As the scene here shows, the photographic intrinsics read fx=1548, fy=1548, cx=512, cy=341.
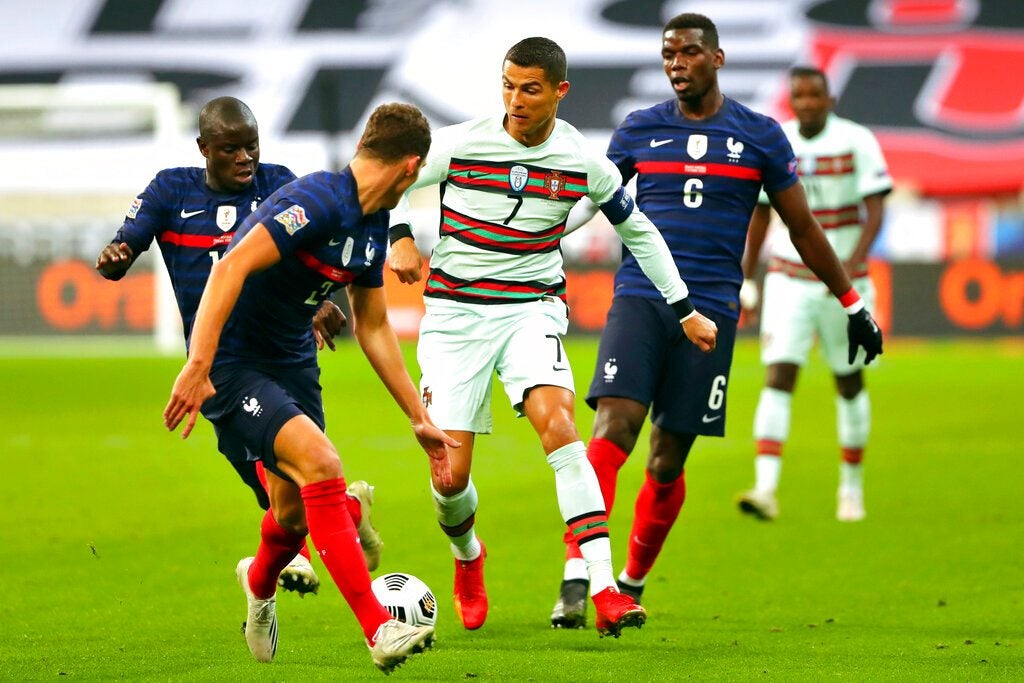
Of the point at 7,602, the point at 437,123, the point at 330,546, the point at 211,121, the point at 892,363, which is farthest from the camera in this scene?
the point at 437,123

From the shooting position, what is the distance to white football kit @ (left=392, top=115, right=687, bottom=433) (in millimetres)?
5766

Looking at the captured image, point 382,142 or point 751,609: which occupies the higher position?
point 382,142

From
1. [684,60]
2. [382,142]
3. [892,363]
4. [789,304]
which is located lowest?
[892,363]

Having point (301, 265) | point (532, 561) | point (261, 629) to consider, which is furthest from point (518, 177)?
point (532, 561)

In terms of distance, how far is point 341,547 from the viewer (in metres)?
4.76

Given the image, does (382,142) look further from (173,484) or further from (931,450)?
(931,450)

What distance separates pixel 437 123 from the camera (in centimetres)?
3225

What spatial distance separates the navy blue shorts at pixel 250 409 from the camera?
16.4 feet

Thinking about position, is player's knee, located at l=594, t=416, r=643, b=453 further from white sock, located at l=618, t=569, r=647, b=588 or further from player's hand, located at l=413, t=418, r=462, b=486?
player's hand, located at l=413, t=418, r=462, b=486

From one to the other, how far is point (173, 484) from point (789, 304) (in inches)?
169

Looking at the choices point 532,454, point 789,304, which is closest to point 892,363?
point 532,454

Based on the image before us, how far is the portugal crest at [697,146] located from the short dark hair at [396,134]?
6.15 feet

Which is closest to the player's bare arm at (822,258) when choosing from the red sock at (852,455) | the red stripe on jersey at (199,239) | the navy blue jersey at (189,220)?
the navy blue jersey at (189,220)

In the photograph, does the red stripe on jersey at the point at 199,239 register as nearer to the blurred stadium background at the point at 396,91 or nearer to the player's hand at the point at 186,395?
the player's hand at the point at 186,395
